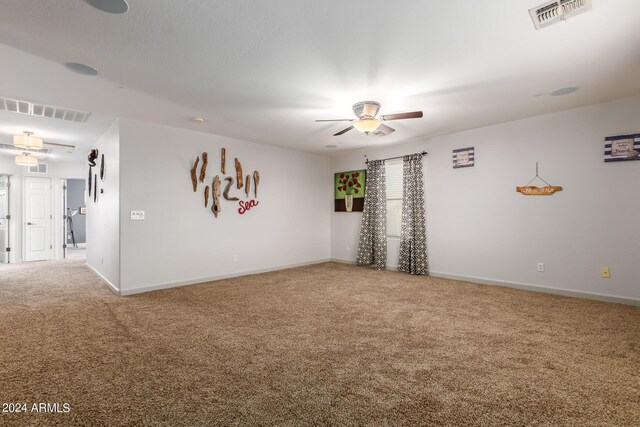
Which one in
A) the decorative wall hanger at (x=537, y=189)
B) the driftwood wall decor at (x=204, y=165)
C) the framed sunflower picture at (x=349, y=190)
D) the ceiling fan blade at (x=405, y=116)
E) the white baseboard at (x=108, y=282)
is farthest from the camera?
the framed sunflower picture at (x=349, y=190)

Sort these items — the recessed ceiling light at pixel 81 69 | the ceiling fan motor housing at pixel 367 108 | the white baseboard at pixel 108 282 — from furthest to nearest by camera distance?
the white baseboard at pixel 108 282
the ceiling fan motor housing at pixel 367 108
the recessed ceiling light at pixel 81 69

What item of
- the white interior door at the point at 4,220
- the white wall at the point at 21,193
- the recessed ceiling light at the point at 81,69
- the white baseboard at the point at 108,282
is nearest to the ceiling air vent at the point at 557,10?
the recessed ceiling light at the point at 81,69

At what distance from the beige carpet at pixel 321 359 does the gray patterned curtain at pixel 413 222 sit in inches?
57.7

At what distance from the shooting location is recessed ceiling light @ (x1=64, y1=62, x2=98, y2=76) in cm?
301

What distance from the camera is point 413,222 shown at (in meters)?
6.14

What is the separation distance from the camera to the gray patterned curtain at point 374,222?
673cm

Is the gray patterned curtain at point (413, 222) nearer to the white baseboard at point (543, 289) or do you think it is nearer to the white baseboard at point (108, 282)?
the white baseboard at point (543, 289)

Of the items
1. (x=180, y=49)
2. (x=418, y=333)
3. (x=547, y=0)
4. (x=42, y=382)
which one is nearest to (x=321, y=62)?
(x=180, y=49)

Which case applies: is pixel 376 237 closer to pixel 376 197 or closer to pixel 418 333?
pixel 376 197

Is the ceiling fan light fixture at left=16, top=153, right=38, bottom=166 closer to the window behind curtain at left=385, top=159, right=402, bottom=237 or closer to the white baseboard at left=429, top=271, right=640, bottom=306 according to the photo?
the window behind curtain at left=385, top=159, right=402, bottom=237

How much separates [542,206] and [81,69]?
241 inches

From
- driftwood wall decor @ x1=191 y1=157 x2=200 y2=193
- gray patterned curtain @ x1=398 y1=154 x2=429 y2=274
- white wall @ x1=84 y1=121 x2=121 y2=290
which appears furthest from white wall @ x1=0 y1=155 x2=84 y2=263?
gray patterned curtain @ x1=398 y1=154 x2=429 y2=274

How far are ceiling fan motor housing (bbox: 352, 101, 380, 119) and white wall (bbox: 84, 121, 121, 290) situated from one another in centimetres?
362

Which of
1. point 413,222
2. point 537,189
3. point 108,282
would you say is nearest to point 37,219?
point 108,282
